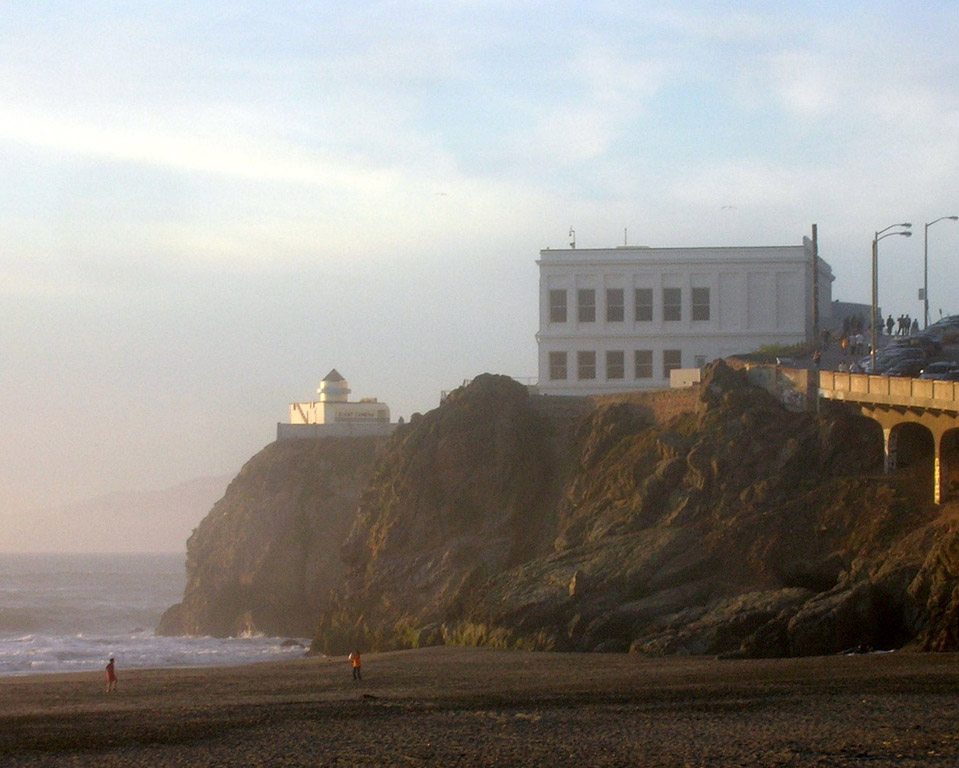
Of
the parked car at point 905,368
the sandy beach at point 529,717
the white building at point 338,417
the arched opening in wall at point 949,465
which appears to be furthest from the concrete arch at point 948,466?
the white building at point 338,417

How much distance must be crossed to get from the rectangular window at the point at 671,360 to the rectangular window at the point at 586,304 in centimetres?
400

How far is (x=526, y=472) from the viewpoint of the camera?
57.1 m

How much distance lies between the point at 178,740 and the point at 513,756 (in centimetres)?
773

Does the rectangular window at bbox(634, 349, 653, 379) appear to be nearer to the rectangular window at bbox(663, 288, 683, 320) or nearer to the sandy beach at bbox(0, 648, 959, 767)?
the rectangular window at bbox(663, 288, 683, 320)

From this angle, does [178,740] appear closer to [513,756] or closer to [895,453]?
[513,756]

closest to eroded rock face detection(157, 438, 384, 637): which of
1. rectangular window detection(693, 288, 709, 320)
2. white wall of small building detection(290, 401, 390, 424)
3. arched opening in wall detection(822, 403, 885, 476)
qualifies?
white wall of small building detection(290, 401, 390, 424)

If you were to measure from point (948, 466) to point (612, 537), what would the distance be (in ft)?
38.3

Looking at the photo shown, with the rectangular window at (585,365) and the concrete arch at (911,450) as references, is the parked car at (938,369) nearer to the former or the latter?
the concrete arch at (911,450)

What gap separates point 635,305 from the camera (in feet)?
222

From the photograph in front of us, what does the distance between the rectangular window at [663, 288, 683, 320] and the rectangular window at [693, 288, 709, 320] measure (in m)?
0.71

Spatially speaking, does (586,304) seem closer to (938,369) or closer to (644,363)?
(644,363)

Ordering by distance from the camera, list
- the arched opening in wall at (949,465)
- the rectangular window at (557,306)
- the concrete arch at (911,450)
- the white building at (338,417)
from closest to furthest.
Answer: the arched opening in wall at (949,465) < the concrete arch at (911,450) < the rectangular window at (557,306) < the white building at (338,417)

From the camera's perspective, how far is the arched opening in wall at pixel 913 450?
45719mm

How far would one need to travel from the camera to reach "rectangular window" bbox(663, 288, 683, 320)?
6762 cm
